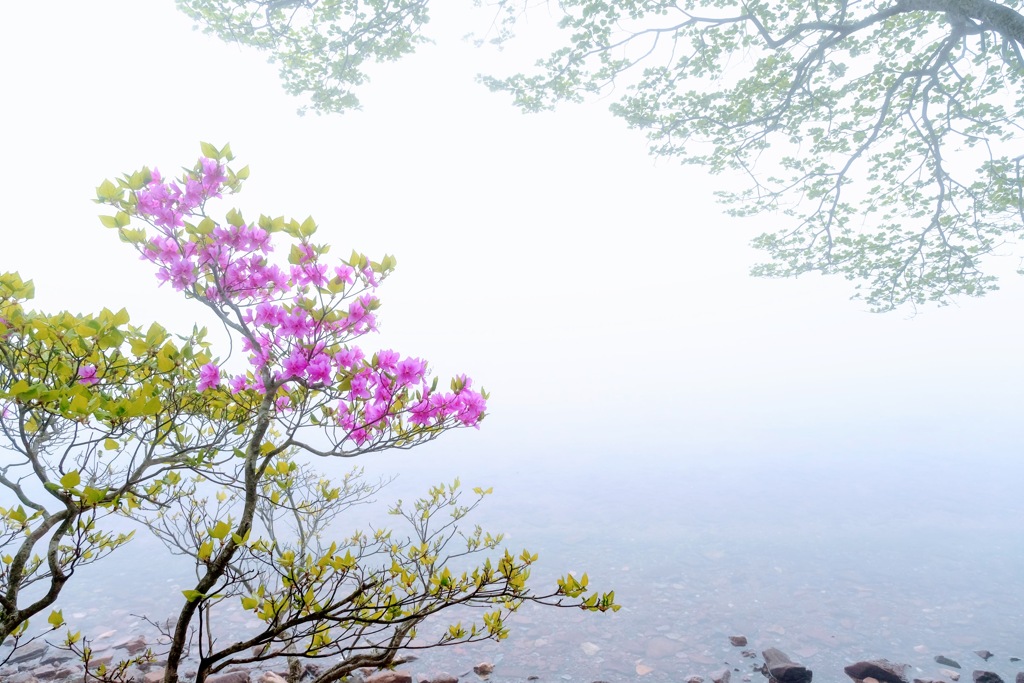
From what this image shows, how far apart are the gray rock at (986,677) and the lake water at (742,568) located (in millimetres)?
267

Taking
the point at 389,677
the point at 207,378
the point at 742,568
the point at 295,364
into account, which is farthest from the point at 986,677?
the point at 207,378

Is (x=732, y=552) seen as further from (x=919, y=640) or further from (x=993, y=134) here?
(x=993, y=134)

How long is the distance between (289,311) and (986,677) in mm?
6895

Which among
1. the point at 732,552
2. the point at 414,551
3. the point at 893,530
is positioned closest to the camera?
the point at 414,551

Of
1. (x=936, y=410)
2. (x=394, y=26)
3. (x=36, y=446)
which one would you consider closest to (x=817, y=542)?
(x=36, y=446)

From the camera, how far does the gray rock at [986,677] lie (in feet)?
16.1

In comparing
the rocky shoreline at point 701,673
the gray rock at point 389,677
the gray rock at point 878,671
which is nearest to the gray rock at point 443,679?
the rocky shoreline at point 701,673

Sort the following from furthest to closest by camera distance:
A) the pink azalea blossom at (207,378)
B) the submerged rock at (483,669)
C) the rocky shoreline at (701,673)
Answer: the submerged rock at (483,669), the rocky shoreline at (701,673), the pink azalea blossom at (207,378)

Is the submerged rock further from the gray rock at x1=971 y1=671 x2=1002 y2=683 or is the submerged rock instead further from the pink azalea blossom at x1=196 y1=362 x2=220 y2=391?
the gray rock at x1=971 y1=671 x2=1002 y2=683

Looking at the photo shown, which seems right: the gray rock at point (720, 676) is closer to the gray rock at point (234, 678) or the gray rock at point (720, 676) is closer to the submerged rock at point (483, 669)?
the submerged rock at point (483, 669)

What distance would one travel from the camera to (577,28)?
325 inches

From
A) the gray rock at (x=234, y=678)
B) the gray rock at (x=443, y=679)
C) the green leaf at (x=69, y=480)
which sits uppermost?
the green leaf at (x=69, y=480)

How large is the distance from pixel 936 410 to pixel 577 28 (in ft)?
74.8

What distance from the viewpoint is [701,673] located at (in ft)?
17.1
